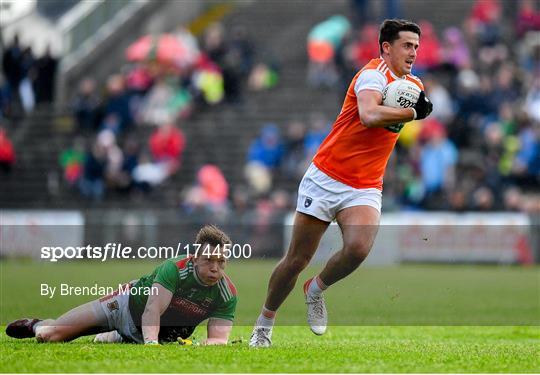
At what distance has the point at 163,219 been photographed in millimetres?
21812

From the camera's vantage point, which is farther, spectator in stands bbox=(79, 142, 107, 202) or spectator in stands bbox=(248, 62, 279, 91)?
spectator in stands bbox=(248, 62, 279, 91)

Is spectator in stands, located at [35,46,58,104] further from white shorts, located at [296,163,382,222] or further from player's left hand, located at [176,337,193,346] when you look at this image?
white shorts, located at [296,163,382,222]

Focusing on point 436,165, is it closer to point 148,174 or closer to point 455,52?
point 455,52

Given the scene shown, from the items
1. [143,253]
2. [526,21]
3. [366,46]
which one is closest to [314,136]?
[366,46]

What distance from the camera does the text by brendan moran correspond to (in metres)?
9.20

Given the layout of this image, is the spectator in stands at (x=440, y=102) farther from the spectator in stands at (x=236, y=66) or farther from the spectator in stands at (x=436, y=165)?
the spectator in stands at (x=236, y=66)

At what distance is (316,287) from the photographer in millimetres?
9555

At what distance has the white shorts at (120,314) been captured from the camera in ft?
30.4

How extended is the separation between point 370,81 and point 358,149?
544 millimetres

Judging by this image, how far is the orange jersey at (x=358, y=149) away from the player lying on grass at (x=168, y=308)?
101cm

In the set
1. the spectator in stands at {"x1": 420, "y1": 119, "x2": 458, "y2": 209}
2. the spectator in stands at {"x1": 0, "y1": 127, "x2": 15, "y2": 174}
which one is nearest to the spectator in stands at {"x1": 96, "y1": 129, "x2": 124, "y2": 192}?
the spectator in stands at {"x1": 0, "y1": 127, "x2": 15, "y2": 174}

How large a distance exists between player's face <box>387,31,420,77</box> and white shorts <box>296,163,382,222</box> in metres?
0.93

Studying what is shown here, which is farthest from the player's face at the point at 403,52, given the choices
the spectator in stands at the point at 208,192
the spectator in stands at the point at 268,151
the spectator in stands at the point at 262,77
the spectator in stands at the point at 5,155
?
the spectator in stands at the point at 262,77

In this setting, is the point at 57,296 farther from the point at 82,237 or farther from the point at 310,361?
the point at 82,237
